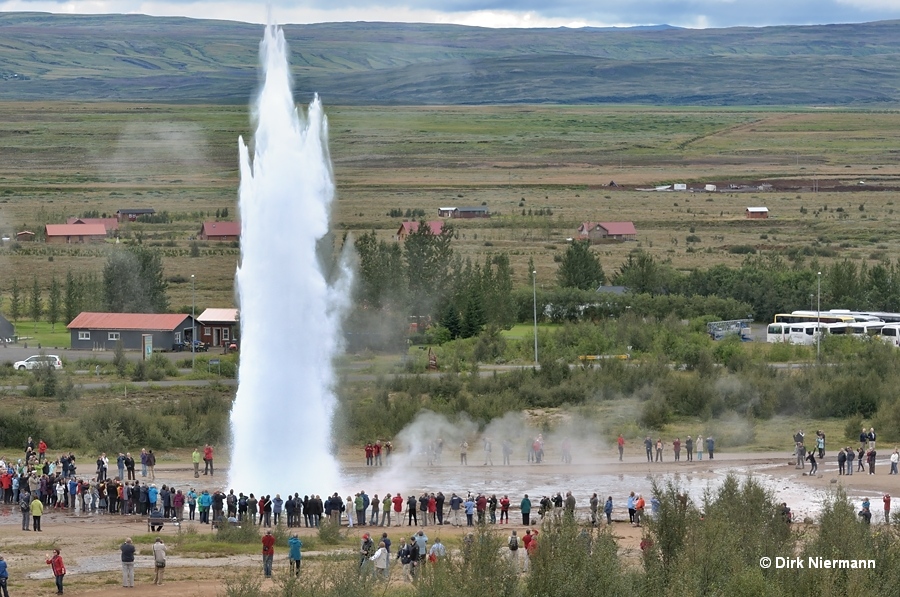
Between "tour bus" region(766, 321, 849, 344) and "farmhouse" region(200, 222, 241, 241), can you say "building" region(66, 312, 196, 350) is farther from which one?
"farmhouse" region(200, 222, 241, 241)

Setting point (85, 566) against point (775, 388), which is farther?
point (775, 388)

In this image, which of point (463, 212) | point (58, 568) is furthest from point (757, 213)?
point (58, 568)

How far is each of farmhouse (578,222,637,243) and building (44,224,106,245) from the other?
3411 cm

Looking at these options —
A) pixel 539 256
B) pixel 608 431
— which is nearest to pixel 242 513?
pixel 608 431

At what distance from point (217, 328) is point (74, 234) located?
44.2m

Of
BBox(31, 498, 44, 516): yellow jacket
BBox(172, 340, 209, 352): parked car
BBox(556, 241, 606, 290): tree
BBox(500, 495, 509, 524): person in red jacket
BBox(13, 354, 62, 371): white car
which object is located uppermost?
BBox(556, 241, 606, 290): tree

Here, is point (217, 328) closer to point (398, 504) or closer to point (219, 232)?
point (398, 504)

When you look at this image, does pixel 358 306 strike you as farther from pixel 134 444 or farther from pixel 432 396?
pixel 134 444

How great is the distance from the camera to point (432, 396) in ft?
139

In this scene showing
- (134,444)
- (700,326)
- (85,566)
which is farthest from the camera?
(700,326)

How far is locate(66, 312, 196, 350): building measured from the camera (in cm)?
5566

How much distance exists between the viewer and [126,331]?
55.8 meters

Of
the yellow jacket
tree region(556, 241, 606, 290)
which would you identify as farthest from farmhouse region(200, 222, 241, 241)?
the yellow jacket

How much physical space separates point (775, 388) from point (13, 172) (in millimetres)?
124955
